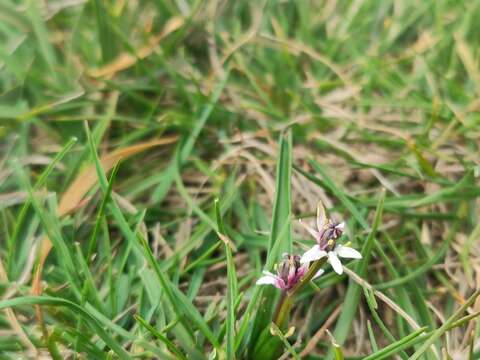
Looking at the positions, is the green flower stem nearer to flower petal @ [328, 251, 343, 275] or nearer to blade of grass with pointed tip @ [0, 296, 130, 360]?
flower petal @ [328, 251, 343, 275]

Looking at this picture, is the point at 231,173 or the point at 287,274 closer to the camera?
the point at 287,274

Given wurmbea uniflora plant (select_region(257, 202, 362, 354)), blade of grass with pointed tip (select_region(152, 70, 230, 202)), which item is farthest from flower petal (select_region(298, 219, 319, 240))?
blade of grass with pointed tip (select_region(152, 70, 230, 202))

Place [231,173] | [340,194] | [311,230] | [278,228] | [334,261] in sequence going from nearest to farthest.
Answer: [334,261] < [311,230] < [278,228] < [340,194] < [231,173]

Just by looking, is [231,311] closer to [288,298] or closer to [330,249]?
[288,298]

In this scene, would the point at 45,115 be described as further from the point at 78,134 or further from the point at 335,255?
the point at 335,255

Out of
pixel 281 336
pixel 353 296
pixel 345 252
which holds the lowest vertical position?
pixel 353 296

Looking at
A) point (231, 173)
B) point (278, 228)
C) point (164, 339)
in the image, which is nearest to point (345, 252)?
point (278, 228)

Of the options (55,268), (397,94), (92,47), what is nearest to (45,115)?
(92,47)

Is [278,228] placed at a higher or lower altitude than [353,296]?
higher
